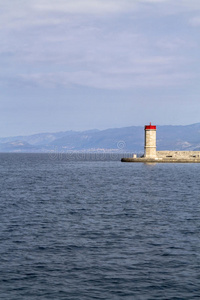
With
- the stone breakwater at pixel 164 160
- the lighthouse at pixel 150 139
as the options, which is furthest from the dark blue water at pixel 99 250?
the stone breakwater at pixel 164 160

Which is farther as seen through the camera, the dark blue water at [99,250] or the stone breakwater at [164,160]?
the stone breakwater at [164,160]

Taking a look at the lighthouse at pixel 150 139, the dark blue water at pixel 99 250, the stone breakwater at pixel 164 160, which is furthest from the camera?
the stone breakwater at pixel 164 160

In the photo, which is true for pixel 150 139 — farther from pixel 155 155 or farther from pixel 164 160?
pixel 164 160

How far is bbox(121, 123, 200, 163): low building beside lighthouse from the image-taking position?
396ft

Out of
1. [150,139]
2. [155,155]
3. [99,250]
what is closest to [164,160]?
[155,155]

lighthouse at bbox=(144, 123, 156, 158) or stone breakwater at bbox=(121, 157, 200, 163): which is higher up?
lighthouse at bbox=(144, 123, 156, 158)

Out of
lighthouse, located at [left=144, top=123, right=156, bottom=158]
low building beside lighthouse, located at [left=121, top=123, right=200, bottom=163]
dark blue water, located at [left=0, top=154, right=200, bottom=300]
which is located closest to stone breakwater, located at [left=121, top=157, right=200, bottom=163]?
low building beside lighthouse, located at [left=121, top=123, right=200, bottom=163]

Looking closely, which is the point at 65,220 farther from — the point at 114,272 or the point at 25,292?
the point at 25,292

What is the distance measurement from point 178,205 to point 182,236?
14176 mm

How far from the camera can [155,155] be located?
125 metres

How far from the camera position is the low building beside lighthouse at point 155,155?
121 metres

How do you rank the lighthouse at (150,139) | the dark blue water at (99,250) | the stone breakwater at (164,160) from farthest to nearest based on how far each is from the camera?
the stone breakwater at (164,160)
the lighthouse at (150,139)
the dark blue water at (99,250)

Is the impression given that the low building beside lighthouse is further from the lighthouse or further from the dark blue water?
the dark blue water

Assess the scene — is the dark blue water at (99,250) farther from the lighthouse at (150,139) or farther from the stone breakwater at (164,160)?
the stone breakwater at (164,160)
